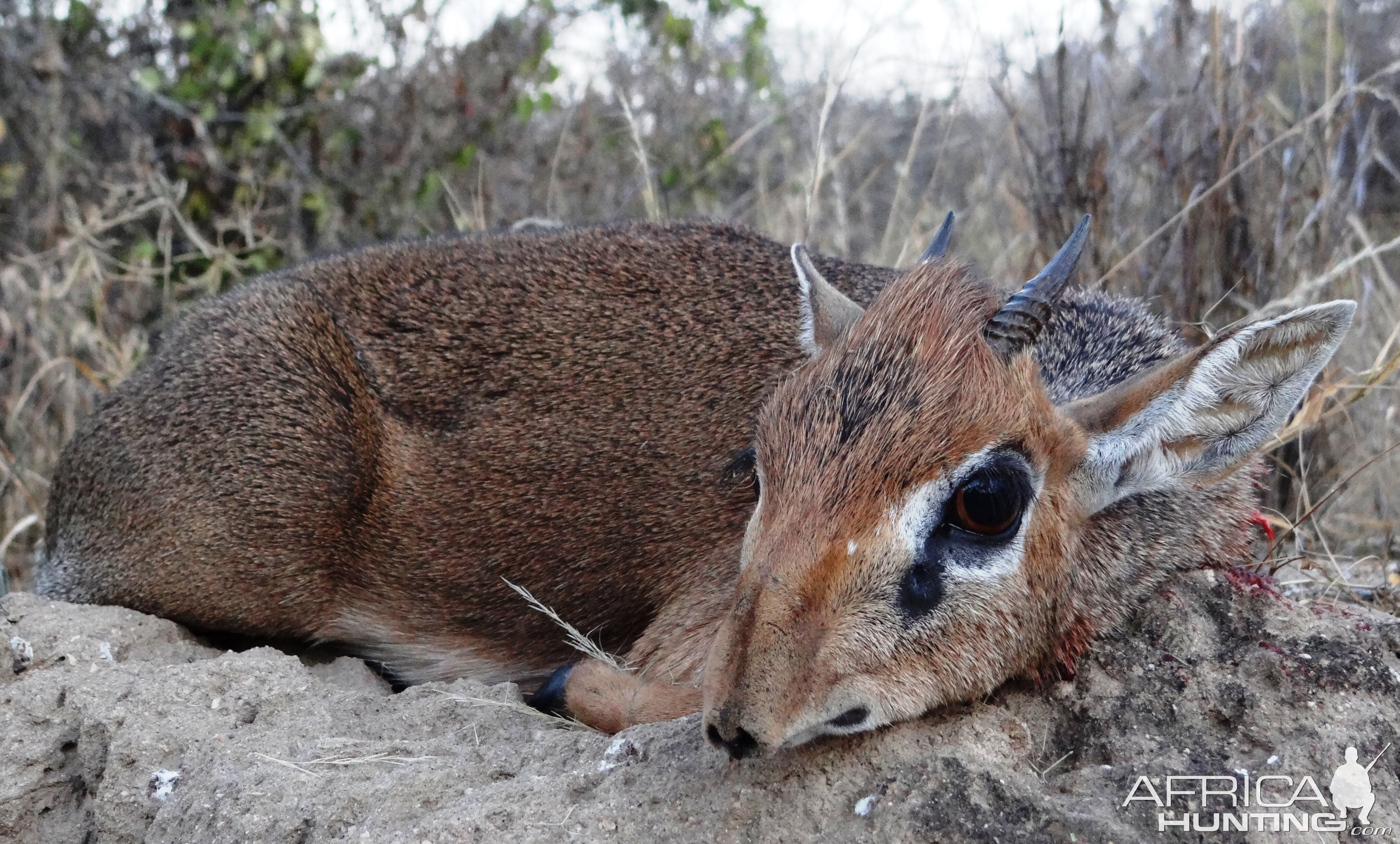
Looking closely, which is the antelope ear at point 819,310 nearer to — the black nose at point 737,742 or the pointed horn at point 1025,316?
the pointed horn at point 1025,316

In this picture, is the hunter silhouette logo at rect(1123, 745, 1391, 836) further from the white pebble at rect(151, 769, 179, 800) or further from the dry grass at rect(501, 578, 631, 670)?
the white pebble at rect(151, 769, 179, 800)

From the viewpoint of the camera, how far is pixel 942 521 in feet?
9.50

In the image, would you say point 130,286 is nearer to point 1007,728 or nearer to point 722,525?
point 722,525

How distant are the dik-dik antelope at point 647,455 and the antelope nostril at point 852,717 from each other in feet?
0.04

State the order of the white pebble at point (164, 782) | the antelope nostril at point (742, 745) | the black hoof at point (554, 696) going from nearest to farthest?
the antelope nostril at point (742, 745) → the white pebble at point (164, 782) → the black hoof at point (554, 696)

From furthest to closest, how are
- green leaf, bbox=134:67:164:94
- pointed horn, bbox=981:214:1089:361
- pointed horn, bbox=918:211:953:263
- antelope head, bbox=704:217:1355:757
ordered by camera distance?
green leaf, bbox=134:67:164:94 → pointed horn, bbox=918:211:953:263 → pointed horn, bbox=981:214:1089:361 → antelope head, bbox=704:217:1355:757

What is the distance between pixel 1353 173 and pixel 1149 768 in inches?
227

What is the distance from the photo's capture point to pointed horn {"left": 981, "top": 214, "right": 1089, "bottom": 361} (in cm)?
312

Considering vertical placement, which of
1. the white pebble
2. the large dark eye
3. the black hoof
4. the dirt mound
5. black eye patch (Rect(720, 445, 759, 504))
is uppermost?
the large dark eye

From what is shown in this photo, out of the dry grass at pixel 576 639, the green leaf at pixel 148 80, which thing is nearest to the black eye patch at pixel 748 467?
the dry grass at pixel 576 639

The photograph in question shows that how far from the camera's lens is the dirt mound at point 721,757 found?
2.86 meters

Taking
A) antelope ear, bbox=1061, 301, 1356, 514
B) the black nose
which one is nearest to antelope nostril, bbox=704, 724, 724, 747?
the black nose

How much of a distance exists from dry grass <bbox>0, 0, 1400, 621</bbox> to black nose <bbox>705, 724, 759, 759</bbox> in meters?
2.10

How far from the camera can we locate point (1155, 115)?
6953 mm
